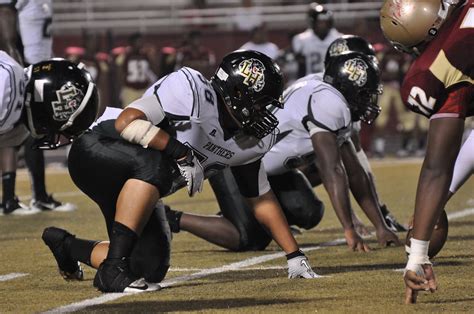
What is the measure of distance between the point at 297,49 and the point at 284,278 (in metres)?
8.85

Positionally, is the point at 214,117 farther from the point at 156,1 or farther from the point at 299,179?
the point at 156,1

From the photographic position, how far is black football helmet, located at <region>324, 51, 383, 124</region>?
6965 millimetres

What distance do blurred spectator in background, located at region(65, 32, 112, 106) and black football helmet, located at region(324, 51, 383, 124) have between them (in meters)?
10.2

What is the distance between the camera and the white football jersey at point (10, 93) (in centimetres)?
482

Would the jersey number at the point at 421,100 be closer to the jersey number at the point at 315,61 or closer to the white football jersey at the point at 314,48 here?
the white football jersey at the point at 314,48

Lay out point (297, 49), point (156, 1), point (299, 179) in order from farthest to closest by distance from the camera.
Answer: point (156, 1)
point (297, 49)
point (299, 179)

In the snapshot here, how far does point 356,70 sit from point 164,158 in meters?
2.20

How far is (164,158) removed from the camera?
16.8ft

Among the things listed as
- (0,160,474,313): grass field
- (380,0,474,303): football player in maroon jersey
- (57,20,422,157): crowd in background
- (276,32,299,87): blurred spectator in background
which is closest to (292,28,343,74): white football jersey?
(276,32,299,87): blurred spectator in background

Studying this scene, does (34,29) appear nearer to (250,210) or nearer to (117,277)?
(250,210)

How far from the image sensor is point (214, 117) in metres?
5.37

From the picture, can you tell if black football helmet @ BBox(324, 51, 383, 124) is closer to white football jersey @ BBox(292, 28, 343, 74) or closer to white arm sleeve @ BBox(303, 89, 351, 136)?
white arm sleeve @ BBox(303, 89, 351, 136)

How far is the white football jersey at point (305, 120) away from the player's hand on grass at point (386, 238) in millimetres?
580

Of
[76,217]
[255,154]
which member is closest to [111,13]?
[76,217]
